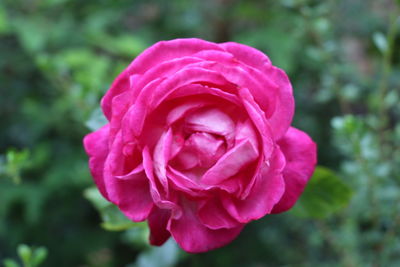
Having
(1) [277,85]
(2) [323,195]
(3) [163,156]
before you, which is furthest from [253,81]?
(2) [323,195]

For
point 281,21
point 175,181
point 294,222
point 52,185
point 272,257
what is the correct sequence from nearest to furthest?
point 175,181
point 294,222
point 52,185
point 272,257
point 281,21

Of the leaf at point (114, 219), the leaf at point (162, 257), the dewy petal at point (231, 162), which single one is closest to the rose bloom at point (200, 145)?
the dewy petal at point (231, 162)

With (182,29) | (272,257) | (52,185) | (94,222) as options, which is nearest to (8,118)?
(52,185)

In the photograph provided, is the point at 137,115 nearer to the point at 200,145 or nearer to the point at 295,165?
the point at 200,145

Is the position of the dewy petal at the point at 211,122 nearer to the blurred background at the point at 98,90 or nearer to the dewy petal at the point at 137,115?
the dewy petal at the point at 137,115

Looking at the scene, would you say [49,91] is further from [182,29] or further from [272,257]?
[272,257]

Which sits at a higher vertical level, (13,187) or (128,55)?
(128,55)

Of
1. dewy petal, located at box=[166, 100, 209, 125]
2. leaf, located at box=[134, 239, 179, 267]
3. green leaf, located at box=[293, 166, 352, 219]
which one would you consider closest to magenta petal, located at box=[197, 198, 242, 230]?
dewy petal, located at box=[166, 100, 209, 125]

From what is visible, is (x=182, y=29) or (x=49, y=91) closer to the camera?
(x=49, y=91)
